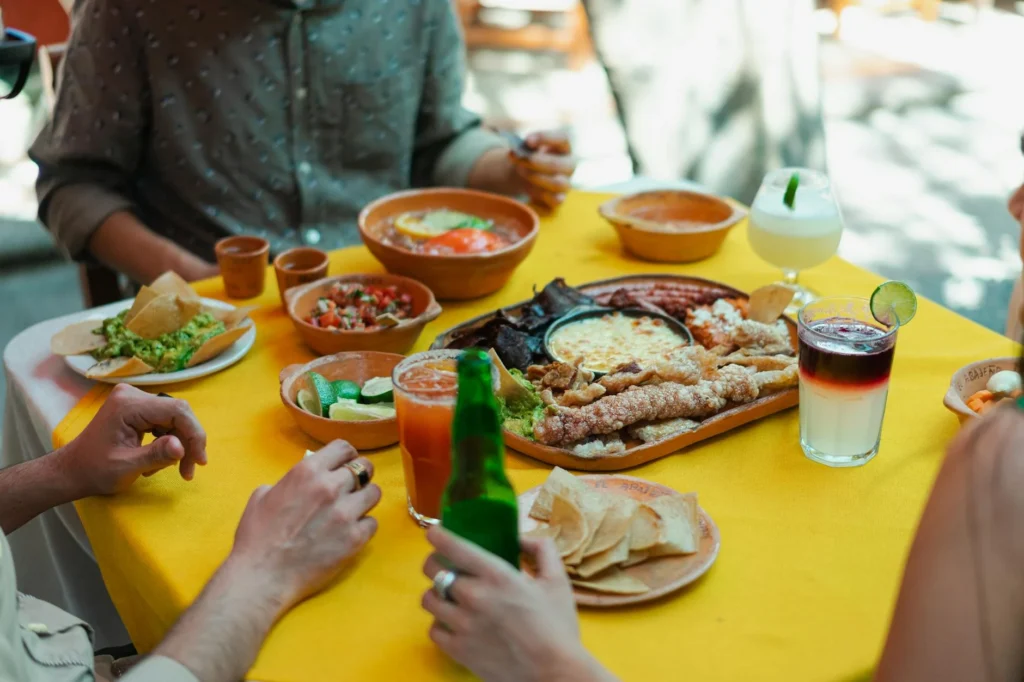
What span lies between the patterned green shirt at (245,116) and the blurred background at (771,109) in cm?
70

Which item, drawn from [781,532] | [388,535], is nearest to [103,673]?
[388,535]

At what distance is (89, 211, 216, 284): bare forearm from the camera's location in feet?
7.90

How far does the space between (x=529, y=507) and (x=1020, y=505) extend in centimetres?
62

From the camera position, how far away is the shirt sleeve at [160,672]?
1064 millimetres

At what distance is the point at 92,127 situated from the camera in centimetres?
248

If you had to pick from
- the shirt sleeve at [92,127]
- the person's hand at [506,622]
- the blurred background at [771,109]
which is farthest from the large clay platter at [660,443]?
the shirt sleeve at [92,127]

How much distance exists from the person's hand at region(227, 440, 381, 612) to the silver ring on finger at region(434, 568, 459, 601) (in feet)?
0.81

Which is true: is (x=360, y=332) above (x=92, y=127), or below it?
below

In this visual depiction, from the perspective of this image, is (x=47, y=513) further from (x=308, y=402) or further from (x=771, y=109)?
(x=771, y=109)

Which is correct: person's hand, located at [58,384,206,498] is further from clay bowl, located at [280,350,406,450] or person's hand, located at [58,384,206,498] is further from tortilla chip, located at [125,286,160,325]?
tortilla chip, located at [125,286,160,325]

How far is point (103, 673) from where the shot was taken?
1.48m

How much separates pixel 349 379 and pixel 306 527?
0.43 meters

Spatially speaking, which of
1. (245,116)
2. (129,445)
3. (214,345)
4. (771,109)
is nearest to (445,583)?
(129,445)

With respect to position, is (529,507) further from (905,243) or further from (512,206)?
(905,243)
